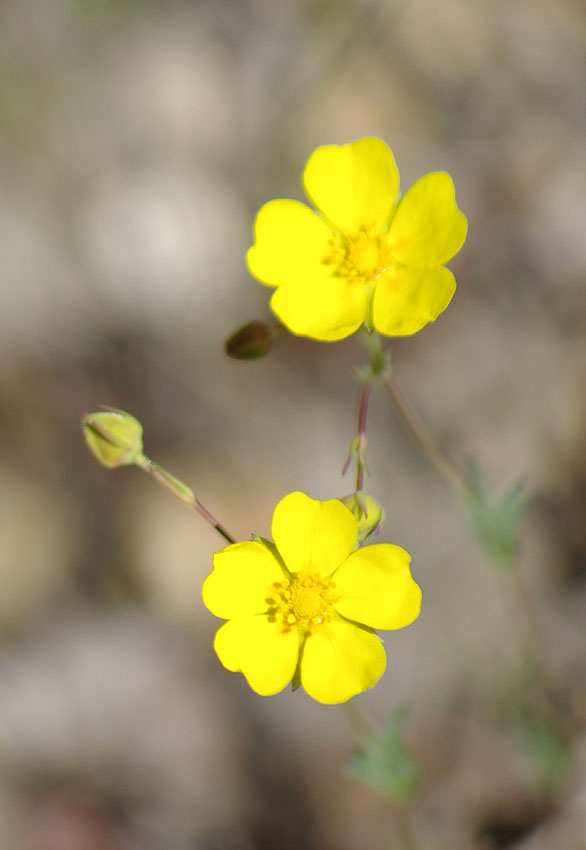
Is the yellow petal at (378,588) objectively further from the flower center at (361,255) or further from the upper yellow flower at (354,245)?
the flower center at (361,255)


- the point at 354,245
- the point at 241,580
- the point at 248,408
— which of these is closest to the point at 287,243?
the point at 354,245

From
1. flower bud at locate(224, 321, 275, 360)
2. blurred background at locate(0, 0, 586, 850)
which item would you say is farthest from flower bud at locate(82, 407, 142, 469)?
blurred background at locate(0, 0, 586, 850)

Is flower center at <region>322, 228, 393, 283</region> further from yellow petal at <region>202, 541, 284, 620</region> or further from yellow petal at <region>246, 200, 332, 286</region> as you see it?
yellow petal at <region>202, 541, 284, 620</region>

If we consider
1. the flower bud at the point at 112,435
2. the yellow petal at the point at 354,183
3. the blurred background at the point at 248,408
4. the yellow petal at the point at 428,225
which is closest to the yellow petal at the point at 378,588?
the flower bud at the point at 112,435

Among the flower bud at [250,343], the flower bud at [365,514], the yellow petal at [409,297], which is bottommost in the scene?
the flower bud at [365,514]

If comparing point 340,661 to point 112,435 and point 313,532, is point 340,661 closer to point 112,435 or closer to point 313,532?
point 313,532

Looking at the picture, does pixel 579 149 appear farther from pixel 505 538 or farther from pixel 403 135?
pixel 505 538
